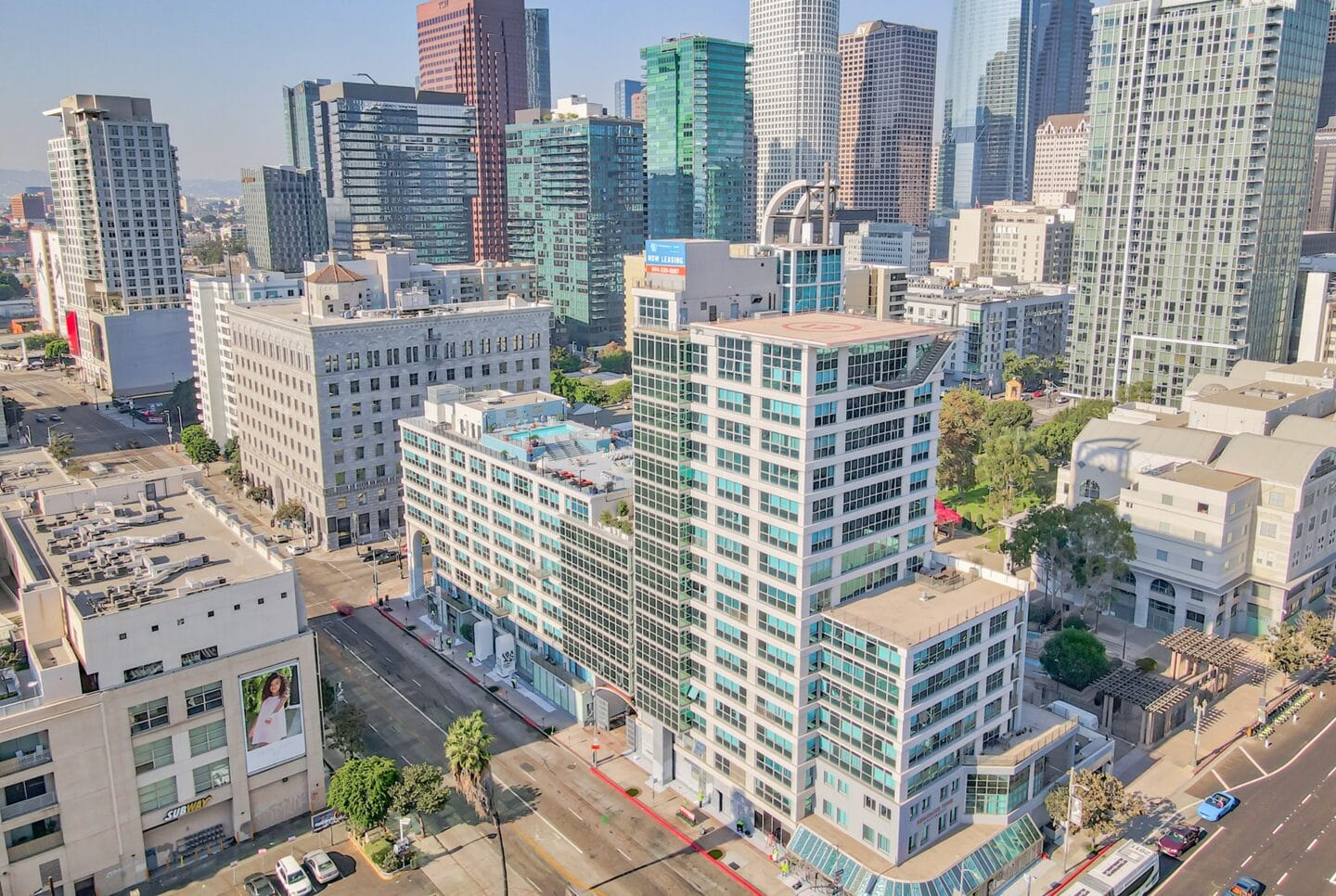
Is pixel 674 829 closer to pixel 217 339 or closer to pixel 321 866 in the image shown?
pixel 321 866

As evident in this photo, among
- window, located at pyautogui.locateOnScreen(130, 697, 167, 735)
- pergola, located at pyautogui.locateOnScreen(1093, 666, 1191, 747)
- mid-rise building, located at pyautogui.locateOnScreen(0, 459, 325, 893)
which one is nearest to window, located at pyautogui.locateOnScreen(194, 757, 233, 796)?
mid-rise building, located at pyautogui.locateOnScreen(0, 459, 325, 893)

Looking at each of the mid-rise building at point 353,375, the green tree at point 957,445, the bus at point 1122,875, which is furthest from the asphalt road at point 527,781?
the green tree at point 957,445

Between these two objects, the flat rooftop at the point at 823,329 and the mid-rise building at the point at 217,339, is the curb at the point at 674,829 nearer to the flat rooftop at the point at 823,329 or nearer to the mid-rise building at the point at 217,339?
the flat rooftop at the point at 823,329

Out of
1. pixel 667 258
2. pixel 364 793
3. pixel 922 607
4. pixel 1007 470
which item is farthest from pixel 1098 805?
pixel 1007 470

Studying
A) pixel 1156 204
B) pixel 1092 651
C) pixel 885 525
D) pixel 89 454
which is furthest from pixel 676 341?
pixel 89 454

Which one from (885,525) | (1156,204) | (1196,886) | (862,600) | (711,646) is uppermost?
(1156,204)

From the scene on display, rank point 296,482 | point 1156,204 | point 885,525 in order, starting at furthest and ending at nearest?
point 1156,204 < point 296,482 < point 885,525

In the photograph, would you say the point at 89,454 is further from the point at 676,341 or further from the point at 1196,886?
the point at 1196,886

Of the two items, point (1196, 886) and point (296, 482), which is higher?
point (296, 482)
